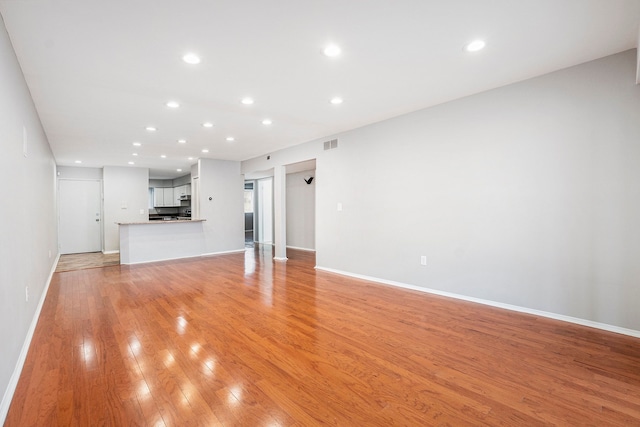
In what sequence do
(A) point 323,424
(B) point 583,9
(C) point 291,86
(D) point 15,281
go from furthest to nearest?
(C) point 291,86, (D) point 15,281, (B) point 583,9, (A) point 323,424

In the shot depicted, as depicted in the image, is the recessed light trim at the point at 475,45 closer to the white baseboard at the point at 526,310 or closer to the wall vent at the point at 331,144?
the white baseboard at the point at 526,310

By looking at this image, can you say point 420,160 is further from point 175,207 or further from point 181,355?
point 175,207

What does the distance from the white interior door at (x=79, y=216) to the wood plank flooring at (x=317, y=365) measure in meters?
5.70

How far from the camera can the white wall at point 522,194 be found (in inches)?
108

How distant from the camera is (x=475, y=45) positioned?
2498 millimetres

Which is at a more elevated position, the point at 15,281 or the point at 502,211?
the point at 502,211

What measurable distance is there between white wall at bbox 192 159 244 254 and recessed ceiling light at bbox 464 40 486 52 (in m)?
6.70

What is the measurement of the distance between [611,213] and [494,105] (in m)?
1.62

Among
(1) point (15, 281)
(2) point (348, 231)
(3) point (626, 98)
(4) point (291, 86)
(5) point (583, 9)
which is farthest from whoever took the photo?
(2) point (348, 231)

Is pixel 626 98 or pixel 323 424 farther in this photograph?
pixel 626 98

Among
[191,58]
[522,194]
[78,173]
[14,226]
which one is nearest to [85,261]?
[78,173]

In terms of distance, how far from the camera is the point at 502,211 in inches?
135

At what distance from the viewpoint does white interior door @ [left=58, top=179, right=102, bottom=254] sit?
8.23 metres

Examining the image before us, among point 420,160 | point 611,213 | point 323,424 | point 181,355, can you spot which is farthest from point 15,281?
point 611,213
